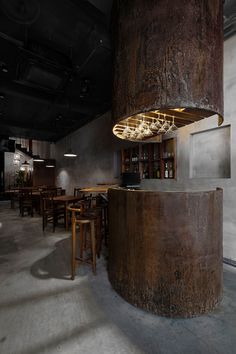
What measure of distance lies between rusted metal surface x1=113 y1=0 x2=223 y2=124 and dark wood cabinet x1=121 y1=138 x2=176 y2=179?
216cm

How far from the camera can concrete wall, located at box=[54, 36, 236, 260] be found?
2.89 metres

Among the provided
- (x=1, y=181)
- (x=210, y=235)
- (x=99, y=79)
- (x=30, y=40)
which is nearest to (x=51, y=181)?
(x=1, y=181)

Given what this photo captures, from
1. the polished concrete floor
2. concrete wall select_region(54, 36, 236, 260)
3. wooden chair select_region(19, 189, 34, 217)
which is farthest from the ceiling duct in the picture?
wooden chair select_region(19, 189, 34, 217)

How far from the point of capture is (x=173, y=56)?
5.40ft

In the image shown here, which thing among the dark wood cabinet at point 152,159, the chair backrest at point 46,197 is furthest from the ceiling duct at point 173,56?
the chair backrest at point 46,197

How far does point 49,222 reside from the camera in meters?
5.13

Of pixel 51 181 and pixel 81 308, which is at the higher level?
pixel 51 181

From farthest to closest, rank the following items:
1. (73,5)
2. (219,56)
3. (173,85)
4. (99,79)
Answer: (99,79) < (73,5) < (219,56) < (173,85)

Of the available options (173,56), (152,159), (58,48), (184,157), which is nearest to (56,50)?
(58,48)

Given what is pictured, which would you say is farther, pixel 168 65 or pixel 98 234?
pixel 98 234

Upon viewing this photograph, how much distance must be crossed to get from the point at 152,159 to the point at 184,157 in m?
0.96

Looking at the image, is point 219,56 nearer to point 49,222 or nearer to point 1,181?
point 49,222

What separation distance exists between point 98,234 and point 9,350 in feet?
5.87

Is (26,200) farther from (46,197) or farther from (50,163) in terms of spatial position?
(50,163)
